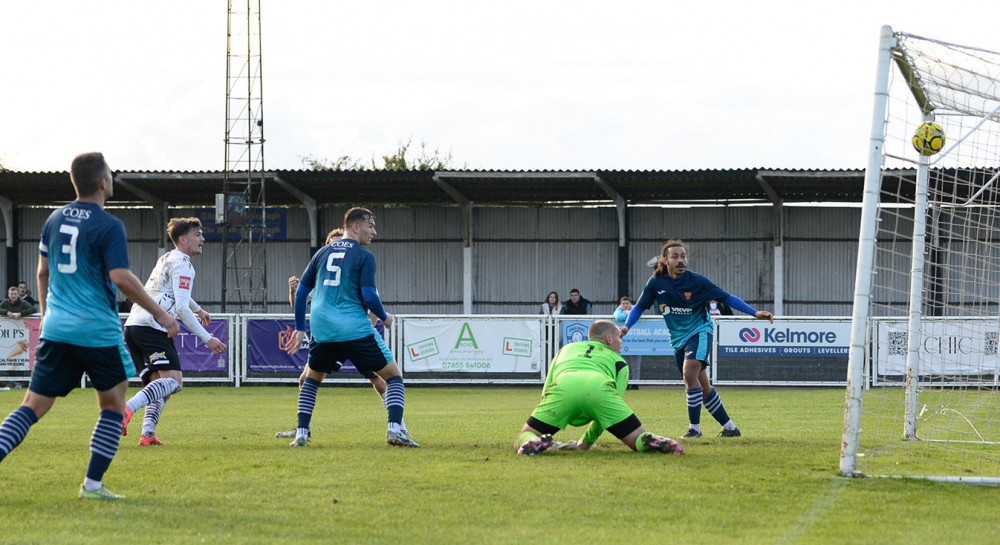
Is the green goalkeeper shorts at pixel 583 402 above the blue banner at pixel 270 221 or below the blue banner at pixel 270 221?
below

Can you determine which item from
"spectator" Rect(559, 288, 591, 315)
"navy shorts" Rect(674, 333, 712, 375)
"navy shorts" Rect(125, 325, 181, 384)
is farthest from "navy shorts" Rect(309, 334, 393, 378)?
"spectator" Rect(559, 288, 591, 315)

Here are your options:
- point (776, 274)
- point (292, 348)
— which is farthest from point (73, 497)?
point (776, 274)

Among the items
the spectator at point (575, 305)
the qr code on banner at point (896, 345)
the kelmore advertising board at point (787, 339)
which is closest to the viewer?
the qr code on banner at point (896, 345)

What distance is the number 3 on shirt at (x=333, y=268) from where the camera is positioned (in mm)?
9242

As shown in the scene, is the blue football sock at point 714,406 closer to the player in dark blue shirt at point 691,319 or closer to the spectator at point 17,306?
the player in dark blue shirt at point 691,319

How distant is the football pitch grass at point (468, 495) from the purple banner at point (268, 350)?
11738 millimetres

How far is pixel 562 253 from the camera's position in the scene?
31.0 meters

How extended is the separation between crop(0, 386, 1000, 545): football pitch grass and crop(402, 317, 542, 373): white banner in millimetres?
11348

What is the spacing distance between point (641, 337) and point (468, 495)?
51.8ft

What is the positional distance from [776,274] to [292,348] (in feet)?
68.3

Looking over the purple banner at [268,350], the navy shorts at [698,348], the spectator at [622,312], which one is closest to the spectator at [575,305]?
the spectator at [622,312]

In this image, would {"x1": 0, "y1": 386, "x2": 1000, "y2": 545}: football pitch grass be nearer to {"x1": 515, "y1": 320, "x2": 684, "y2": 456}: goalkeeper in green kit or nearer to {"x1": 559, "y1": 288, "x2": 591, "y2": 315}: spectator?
{"x1": 515, "y1": 320, "x2": 684, "y2": 456}: goalkeeper in green kit

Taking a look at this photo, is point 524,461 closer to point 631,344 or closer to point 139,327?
point 139,327

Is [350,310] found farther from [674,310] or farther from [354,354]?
[674,310]
